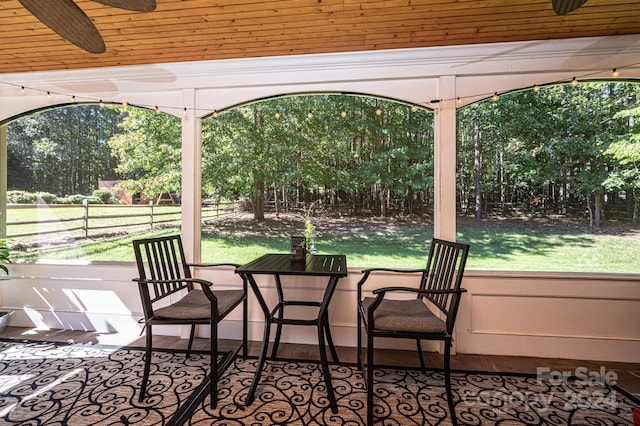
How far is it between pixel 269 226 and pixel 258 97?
1.34m

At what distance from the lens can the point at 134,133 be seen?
312 centimetres

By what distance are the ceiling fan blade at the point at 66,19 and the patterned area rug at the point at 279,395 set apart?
221 cm

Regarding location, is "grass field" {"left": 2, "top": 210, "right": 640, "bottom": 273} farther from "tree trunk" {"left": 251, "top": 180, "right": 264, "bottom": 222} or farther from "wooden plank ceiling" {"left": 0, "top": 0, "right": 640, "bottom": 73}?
"wooden plank ceiling" {"left": 0, "top": 0, "right": 640, "bottom": 73}

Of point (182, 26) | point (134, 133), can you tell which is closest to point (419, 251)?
point (182, 26)

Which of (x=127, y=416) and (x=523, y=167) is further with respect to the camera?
(x=523, y=167)

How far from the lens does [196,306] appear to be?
209cm

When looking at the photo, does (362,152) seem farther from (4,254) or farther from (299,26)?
(4,254)

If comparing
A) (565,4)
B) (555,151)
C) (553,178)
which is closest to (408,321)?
(565,4)

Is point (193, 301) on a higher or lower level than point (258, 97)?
lower

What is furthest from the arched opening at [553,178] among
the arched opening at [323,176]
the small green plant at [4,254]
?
the small green plant at [4,254]

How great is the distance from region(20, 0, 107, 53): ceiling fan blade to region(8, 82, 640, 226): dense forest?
1.38m

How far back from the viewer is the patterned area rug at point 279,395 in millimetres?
1702

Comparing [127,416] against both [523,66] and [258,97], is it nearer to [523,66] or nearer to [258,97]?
[258,97]

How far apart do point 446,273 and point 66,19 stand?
2.64 meters
